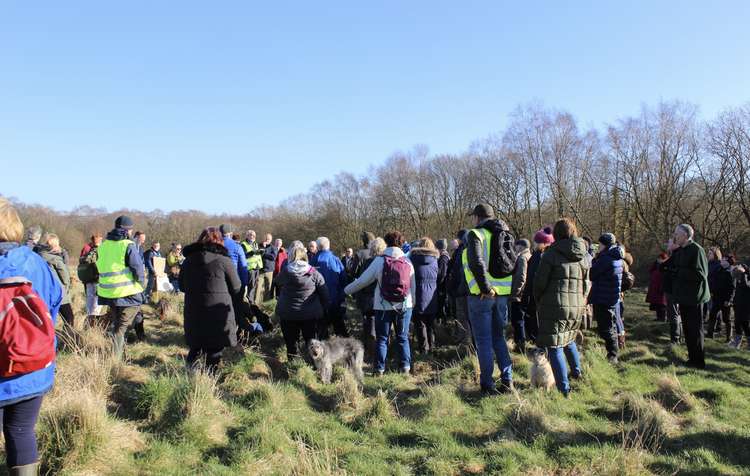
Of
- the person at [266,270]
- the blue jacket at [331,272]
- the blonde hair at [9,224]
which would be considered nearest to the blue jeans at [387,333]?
the blue jacket at [331,272]

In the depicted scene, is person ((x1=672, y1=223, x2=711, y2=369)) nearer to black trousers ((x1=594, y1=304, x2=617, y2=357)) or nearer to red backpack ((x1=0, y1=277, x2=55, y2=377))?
black trousers ((x1=594, y1=304, x2=617, y2=357))

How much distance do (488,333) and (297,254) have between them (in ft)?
8.48

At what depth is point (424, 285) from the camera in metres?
6.98

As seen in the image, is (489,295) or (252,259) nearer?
(489,295)

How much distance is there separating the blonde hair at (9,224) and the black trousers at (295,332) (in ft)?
11.6

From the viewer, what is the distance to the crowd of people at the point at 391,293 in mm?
2965

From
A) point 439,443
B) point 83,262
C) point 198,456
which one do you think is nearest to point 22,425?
point 198,456

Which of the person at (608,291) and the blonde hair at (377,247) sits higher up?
the blonde hair at (377,247)

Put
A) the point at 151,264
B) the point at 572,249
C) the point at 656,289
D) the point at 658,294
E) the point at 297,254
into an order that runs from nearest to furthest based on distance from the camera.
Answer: the point at 572,249
the point at 297,254
the point at 658,294
the point at 656,289
the point at 151,264

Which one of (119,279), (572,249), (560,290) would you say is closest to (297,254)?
(119,279)

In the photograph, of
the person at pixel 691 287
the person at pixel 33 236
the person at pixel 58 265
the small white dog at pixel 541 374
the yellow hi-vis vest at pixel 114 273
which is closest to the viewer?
the small white dog at pixel 541 374

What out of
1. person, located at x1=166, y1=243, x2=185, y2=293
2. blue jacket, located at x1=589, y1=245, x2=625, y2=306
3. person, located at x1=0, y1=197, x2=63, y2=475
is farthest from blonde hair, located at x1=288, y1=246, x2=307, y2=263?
person, located at x1=166, y1=243, x2=185, y2=293

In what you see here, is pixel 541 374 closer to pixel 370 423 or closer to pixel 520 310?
pixel 370 423

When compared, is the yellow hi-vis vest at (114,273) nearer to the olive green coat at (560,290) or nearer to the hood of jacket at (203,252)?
the hood of jacket at (203,252)
